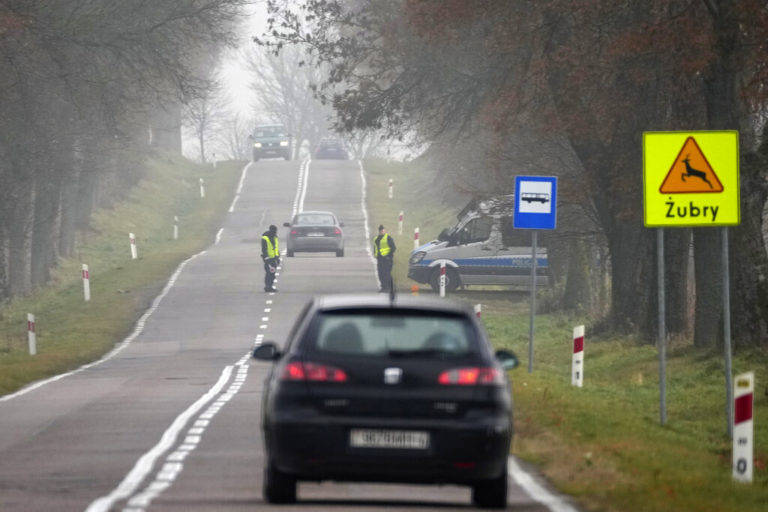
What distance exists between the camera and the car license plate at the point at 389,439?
33.2ft

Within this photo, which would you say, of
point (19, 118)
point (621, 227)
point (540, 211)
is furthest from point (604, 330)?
point (19, 118)

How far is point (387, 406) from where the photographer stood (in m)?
10.1

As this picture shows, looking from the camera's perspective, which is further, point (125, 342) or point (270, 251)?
point (270, 251)

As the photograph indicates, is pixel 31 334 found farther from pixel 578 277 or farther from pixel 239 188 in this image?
pixel 239 188

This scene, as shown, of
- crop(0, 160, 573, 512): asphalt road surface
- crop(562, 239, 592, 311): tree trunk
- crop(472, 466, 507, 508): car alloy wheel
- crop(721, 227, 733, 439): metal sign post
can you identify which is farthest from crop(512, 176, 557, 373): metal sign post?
→ crop(562, 239, 592, 311): tree trunk

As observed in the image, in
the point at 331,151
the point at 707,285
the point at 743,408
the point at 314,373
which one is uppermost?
the point at 331,151

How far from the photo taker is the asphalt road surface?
37.5ft

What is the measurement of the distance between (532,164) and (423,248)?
10.6 meters

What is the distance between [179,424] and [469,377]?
7.80 m

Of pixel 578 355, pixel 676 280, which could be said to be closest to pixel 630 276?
pixel 676 280

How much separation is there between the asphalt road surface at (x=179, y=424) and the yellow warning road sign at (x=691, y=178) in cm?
→ 322

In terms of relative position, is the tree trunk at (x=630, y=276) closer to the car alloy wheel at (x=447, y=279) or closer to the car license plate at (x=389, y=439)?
the car alloy wheel at (x=447, y=279)

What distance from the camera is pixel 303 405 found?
10188 millimetres

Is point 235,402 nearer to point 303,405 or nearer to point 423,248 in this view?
point 303,405
